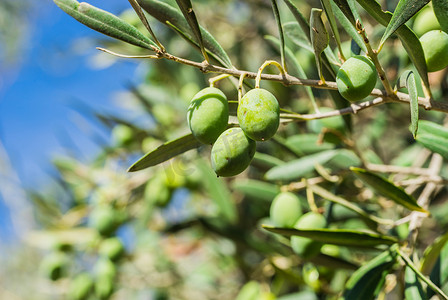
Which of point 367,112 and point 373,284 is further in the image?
point 367,112

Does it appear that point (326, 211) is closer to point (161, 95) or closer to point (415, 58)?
point (415, 58)

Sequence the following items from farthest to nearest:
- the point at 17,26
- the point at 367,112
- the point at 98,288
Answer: the point at 17,26
the point at 367,112
the point at 98,288

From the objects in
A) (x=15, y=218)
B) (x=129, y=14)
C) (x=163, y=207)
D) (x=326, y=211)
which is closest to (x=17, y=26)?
(x=15, y=218)

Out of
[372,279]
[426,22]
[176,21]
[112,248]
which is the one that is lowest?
[112,248]

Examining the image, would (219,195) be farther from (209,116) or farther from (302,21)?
(209,116)

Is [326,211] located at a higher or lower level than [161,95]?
lower

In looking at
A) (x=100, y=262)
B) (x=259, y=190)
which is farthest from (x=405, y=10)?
(x=100, y=262)

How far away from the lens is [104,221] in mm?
1898

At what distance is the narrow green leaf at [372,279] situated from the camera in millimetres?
1016

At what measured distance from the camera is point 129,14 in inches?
94.1

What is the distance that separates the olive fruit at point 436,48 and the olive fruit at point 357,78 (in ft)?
0.51

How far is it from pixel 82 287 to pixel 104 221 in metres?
0.33

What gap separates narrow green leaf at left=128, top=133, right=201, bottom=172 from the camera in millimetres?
875

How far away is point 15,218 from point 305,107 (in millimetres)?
2682
